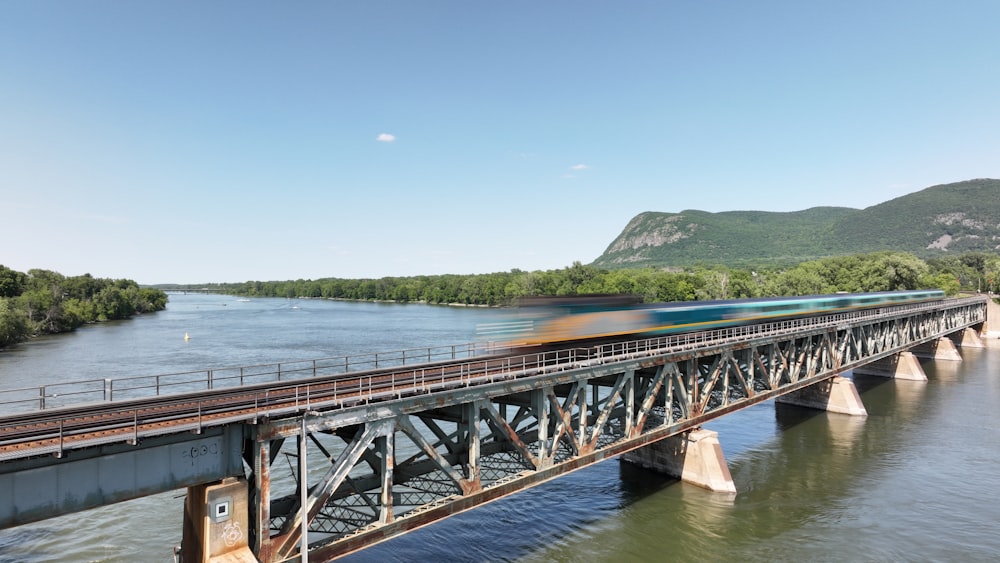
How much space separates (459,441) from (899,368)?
6647cm

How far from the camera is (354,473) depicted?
110 feet

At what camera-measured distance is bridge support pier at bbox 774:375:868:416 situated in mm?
48875

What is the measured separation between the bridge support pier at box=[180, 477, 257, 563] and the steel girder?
489mm

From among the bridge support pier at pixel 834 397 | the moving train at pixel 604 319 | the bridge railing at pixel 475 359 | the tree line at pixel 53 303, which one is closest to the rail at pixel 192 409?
the bridge railing at pixel 475 359

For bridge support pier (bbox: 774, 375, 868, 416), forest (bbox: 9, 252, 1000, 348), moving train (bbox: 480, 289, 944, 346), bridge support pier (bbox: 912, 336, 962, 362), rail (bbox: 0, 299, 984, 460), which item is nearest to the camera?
rail (bbox: 0, 299, 984, 460)

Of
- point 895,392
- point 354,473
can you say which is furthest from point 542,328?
point 895,392

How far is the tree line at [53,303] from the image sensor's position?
89.9 metres

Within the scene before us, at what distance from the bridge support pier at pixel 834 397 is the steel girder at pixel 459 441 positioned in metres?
7.64

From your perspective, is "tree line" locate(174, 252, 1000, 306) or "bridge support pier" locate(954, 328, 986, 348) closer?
"bridge support pier" locate(954, 328, 986, 348)

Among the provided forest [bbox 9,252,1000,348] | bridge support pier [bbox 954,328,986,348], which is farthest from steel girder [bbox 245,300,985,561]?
bridge support pier [bbox 954,328,986,348]

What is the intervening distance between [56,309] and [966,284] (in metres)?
274

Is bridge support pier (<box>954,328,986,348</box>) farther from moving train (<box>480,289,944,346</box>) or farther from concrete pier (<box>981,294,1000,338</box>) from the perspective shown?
moving train (<box>480,289,944,346</box>)

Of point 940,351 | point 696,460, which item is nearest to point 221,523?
point 696,460

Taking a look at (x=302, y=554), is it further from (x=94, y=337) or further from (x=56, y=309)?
(x=56, y=309)
